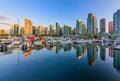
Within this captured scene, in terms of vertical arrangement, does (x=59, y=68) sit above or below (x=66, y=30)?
below

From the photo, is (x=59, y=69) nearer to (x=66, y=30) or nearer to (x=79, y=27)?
A: (x=66, y=30)

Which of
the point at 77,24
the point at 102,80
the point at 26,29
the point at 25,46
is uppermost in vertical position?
the point at 77,24

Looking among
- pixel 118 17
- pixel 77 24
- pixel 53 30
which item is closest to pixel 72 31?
pixel 77 24

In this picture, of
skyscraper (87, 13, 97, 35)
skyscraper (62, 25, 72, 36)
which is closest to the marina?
skyscraper (87, 13, 97, 35)

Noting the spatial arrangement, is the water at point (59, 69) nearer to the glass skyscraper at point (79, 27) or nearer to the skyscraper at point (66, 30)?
the glass skyscraper at point (79, 27)

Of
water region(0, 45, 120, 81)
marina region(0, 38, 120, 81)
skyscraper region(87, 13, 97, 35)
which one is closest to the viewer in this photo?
water region(0, 45, 120, 81)

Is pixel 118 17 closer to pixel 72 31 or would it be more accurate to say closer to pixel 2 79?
pixel 72 31

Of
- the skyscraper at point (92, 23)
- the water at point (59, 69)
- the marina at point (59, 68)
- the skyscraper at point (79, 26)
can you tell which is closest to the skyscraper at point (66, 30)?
the skyscraper at point (79, 26)

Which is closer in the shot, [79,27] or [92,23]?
[92,23]

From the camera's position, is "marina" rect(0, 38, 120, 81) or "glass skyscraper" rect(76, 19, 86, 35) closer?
"marina" rect(0, 38, 120, 81)

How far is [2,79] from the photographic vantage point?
1152 cm

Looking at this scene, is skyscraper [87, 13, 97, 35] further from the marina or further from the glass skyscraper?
the marina

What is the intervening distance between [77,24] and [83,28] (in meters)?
8.44

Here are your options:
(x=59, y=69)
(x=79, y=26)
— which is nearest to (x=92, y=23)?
(x=79, y=26)
